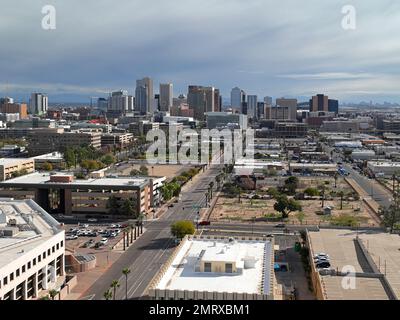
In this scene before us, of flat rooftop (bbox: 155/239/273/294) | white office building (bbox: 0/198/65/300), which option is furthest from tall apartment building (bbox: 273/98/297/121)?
flat rooftop (bbox: 155/239/273/294)

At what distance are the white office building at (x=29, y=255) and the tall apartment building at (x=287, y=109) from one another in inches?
2891

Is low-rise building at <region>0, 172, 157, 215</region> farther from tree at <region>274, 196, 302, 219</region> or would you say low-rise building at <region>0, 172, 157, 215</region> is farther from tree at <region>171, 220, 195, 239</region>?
tree at <region>274, 196, 302, 219</region>

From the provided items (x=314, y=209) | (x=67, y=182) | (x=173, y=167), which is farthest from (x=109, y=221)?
(x=173, y=167)

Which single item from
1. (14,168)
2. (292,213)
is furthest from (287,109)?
(292,213)

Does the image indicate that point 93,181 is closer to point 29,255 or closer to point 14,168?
point 14,168

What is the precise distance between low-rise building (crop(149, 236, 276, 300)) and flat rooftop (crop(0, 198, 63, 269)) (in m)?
3.22

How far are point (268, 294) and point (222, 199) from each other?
623 inches

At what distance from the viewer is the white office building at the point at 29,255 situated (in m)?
9.89

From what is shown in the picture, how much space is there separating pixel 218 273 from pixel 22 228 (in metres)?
5.72

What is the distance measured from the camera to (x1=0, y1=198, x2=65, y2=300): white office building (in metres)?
9.89

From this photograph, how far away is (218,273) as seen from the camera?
9.35m

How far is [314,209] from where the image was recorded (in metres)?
21.5

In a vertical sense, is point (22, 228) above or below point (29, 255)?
above
